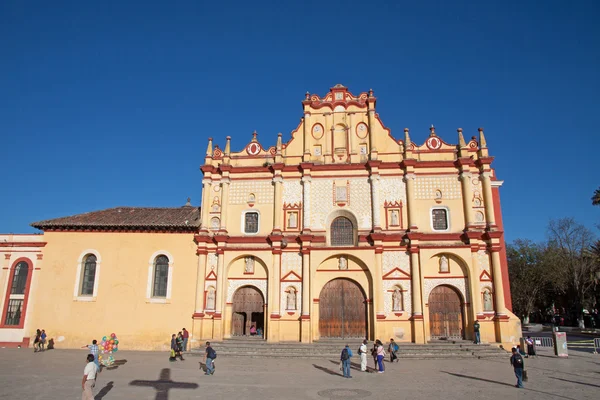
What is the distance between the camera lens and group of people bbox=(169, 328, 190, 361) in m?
22.0

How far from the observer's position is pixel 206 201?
93.4 ft

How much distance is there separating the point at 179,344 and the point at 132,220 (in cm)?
960

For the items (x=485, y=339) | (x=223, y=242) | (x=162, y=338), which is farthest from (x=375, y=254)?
(x=162, y=338)

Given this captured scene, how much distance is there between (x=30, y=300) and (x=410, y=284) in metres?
23.2

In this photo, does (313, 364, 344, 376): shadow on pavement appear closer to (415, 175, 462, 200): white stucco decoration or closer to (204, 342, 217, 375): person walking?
(204, 342, 217, 375): person walking

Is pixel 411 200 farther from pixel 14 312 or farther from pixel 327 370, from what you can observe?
pixel 14 312

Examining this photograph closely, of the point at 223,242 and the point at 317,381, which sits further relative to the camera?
the point at 223,242

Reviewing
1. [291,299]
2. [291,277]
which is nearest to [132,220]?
[291,277]

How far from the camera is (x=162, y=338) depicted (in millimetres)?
25906

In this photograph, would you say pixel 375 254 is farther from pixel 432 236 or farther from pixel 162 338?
pixel 162 338

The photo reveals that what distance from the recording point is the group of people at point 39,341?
24.7 meters

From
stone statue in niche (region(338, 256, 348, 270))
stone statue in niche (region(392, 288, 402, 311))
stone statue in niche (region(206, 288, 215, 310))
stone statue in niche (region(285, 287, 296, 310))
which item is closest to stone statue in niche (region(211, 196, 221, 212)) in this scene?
stone statue in niche (region(206, 288, 215, 310))

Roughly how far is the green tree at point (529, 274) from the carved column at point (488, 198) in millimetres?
25857

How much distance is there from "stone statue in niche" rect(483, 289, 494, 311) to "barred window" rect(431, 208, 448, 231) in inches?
171
